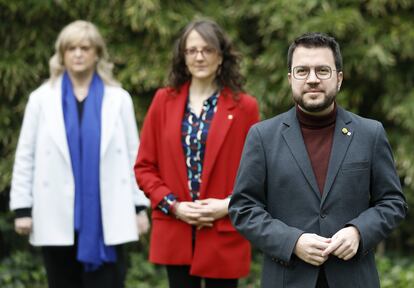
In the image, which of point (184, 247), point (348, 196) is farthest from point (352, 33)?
point (348, 196)

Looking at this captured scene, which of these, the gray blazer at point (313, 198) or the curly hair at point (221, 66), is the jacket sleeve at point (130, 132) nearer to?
the curly hair at point (221, 66)

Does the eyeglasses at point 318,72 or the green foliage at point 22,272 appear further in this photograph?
the green foliage at point 22,272

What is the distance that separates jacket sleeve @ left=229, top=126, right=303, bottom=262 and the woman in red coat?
0.98 meters

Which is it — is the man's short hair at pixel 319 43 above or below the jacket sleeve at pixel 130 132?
above

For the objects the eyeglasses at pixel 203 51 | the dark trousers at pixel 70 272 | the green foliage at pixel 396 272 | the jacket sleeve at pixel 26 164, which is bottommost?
the green foliage at pixel 396 272

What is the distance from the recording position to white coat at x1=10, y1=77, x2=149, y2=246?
502cm

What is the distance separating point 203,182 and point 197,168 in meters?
0.09

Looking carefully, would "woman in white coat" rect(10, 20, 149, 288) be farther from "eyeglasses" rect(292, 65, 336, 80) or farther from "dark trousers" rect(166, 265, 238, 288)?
"eyeglasses" rect(292, 65, 336, 80)

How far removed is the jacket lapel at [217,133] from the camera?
14.6 feet

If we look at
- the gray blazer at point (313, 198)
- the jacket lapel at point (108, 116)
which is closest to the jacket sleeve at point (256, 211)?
the gray blazer at point (313, 198)

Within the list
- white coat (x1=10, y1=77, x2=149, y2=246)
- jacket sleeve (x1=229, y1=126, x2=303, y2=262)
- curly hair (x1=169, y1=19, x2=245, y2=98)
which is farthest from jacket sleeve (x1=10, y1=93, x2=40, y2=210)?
jacket sleeve (x1=229, y1=126, x2=303, y2=262)

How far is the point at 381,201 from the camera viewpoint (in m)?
3.36

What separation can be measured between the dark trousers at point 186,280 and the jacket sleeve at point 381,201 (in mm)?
1366

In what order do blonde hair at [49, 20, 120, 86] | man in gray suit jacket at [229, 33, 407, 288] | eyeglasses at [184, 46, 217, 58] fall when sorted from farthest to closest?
blonde hair at [49, 20, 120, 86], eyeglasses at [184, 46, 217, 58], man in gray suit jacket at [229, 33, 407, 288]
